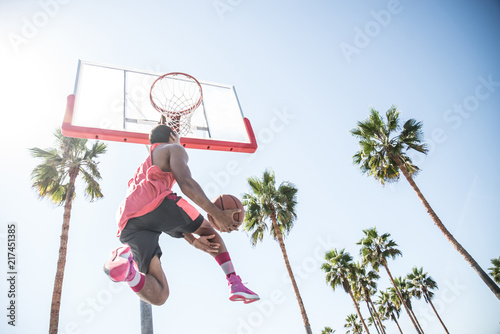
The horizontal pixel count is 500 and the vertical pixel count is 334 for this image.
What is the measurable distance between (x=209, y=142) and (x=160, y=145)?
3007mm

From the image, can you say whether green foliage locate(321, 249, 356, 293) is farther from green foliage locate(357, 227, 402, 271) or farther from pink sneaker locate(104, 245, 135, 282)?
pink sneaker locate(104, 245, 135, 282)

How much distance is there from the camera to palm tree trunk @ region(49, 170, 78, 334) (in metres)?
8.05

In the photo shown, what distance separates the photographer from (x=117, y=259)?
2.27 m

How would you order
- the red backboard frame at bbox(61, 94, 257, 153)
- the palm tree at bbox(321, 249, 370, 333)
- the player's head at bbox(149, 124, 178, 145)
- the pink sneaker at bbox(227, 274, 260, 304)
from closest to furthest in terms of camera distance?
the pink sneaker at bbox(227, 274, 260, 304) < the player's head at bbox(149, 124, 178, 145) < the red backboard frame at bbox(61, 94, 257, 153) < the palm tree at bbox(321, 249, 370, 333)

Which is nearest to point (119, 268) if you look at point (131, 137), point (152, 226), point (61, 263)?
point (152, 226)

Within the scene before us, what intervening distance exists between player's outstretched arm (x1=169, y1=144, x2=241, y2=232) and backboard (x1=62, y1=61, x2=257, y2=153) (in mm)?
3177

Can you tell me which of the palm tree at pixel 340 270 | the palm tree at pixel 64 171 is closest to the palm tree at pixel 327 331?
the palm tree at pixel 340 270

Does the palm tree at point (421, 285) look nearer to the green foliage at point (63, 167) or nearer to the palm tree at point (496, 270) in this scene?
the palm tree at point (496, 270)

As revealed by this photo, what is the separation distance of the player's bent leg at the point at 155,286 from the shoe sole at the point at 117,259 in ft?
1.01

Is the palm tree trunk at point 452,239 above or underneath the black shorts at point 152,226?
above

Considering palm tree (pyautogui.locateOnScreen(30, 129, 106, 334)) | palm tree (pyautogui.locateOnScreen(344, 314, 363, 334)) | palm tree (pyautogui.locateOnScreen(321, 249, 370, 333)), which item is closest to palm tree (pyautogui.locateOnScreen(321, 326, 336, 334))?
palm tree (pyautogui.locateOnScreen(344, 314, 363, 334))

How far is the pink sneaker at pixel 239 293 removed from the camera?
2744 mm

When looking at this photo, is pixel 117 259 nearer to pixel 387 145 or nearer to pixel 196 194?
pixel 196 194

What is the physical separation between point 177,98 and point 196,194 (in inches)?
161
